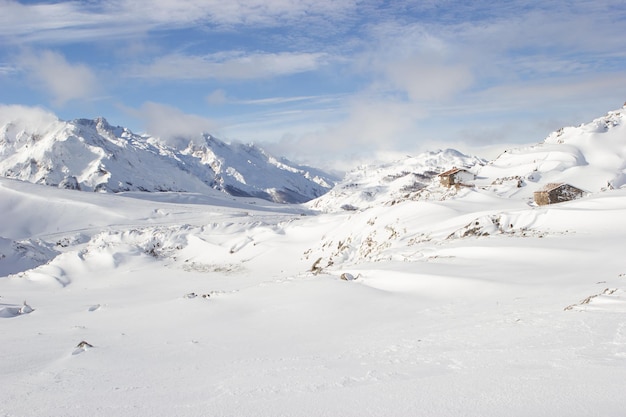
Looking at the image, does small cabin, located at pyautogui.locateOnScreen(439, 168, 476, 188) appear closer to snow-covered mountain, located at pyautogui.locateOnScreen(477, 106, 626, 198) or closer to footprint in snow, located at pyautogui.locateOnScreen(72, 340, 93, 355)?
snow-covered mountain, located at pyautogui.locateOnScreen(477, 106, 626, 198)

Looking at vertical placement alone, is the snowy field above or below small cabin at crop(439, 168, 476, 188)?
above

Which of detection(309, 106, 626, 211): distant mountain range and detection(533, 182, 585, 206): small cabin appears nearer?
detection(533, 182, 585, 206): small cabin

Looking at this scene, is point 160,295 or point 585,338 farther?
point 160,295

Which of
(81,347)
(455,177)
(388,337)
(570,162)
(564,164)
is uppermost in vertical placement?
(388,337)

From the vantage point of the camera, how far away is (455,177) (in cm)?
5081

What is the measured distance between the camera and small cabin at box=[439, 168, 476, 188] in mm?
49694

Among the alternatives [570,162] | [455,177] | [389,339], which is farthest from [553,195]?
[570,162]

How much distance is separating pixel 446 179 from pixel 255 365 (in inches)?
1744

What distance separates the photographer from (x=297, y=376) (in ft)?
24.3

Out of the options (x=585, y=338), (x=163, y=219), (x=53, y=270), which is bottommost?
(x=163, y=219)

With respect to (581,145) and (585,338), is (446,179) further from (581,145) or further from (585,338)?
(585,338)

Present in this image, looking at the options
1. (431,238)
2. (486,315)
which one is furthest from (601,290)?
A: (431,238)

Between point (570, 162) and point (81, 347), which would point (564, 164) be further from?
point (81, 347)

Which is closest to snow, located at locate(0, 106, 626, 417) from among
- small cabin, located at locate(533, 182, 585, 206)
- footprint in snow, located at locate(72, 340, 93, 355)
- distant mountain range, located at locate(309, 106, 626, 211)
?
footprint in snow, located at locate(72, 340, 93, 355)
